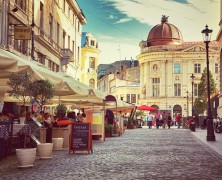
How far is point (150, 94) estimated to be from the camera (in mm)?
82938

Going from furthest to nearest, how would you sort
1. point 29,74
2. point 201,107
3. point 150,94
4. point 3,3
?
point 150,94, point 201,107, point 3,3, point 29,74

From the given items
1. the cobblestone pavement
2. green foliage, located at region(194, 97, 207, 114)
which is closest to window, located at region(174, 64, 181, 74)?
green foliage, located at region(194, 97, 207, 114)

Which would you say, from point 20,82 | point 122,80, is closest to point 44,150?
point 20,82

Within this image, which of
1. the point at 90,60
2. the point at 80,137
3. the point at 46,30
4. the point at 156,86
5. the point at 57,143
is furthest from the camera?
the point at 156,86

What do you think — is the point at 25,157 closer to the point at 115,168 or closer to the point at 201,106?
the point at 115,168

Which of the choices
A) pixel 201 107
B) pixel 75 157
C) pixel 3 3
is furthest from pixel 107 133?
pixel 201 107

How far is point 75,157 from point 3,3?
14.0 meters

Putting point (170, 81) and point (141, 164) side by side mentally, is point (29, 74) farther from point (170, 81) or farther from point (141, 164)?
point (170, 81)

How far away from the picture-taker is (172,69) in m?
82.2

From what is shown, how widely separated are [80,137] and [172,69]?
69833 millimetres

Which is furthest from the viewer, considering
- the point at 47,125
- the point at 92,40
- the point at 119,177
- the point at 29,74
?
the point at 92,40

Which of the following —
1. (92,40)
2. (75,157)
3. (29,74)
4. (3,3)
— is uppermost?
(92,40)

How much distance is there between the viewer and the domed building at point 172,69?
8056 centimetres

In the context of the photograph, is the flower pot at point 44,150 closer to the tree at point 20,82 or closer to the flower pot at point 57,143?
the tree at point 20,82
